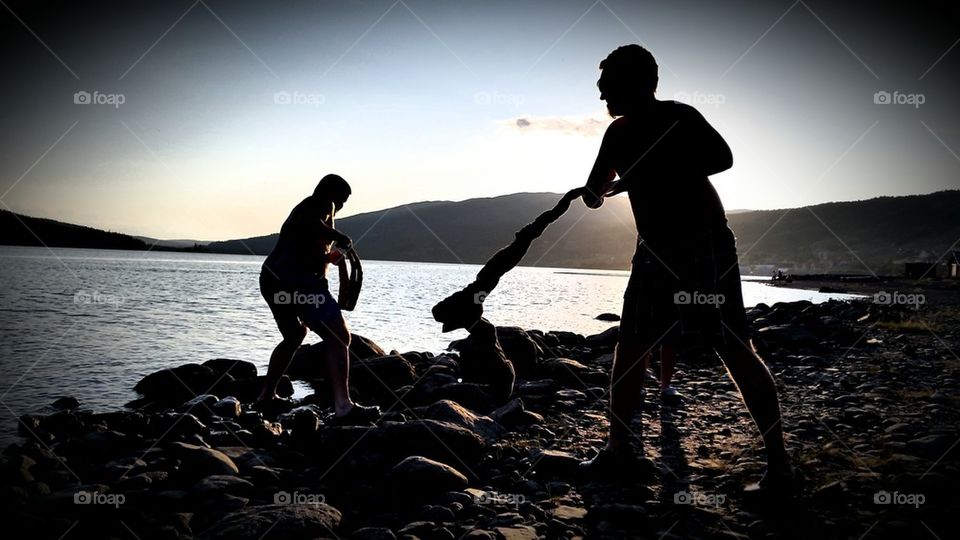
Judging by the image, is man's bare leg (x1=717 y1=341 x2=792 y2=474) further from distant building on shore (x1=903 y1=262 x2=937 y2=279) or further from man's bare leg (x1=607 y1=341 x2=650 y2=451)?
distant building on shore (x1=903 y1=262 x2=937 y2=279)

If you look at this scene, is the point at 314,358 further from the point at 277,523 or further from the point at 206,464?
the point at 277,523

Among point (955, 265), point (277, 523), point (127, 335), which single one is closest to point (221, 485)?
point (277, 523)

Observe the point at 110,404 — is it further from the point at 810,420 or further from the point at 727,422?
the point at 810,420

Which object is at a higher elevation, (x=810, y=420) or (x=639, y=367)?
(x=639, y=367)

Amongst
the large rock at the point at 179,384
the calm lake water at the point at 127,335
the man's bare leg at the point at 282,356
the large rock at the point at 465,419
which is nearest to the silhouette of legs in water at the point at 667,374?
the large rock at the point at 465,419

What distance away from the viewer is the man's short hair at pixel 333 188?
619 cm

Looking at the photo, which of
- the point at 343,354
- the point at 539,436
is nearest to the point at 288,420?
the point at 343,354

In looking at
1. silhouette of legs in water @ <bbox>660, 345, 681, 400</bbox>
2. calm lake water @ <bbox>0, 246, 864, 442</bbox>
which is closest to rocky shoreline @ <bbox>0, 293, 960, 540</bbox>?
silhouette of legs in water @ <bbox>660, 345, 681, 400</bbox>

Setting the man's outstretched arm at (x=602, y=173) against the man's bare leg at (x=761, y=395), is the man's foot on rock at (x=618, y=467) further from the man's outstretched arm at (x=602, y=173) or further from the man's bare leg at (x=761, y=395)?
the man's outstretched arm at (x=602, y=173)

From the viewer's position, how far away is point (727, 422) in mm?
5602

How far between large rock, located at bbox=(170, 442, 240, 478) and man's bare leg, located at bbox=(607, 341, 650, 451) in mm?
3249

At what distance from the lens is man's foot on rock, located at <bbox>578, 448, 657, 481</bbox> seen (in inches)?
151

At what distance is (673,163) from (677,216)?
38 cm

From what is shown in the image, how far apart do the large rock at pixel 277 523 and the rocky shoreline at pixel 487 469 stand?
12 millimetres
